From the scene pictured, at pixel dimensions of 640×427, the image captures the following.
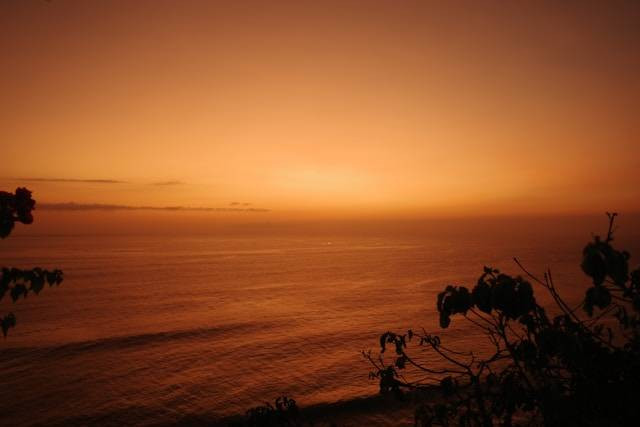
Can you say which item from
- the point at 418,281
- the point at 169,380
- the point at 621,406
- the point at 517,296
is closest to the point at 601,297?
the point at 517,296

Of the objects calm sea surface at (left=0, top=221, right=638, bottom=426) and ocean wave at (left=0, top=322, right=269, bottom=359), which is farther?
ocean wave at (left=0, top=322, right=269, bottom=359)

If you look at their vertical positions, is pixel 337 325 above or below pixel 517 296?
below

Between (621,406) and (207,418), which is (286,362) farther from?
(621,406)

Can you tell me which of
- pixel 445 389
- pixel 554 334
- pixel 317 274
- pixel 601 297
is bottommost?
pixel 317 274

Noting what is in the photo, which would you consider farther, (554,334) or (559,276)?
(559,276)

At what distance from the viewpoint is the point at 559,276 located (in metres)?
65.8

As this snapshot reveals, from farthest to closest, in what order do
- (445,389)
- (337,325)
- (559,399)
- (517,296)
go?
(337,325), (445,389), (559,399), (517,296)

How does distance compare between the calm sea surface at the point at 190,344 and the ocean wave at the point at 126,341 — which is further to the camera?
the ocean wave at the point at 126,341

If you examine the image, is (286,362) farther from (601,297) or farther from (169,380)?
(601,297)

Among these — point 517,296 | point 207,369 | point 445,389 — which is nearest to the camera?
point 517,296

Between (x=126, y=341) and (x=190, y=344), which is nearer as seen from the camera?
(x=190, y=344)

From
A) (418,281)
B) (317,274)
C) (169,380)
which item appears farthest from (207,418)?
(317,274)

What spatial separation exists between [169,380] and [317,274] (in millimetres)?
53279

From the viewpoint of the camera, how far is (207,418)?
18.3 metres
